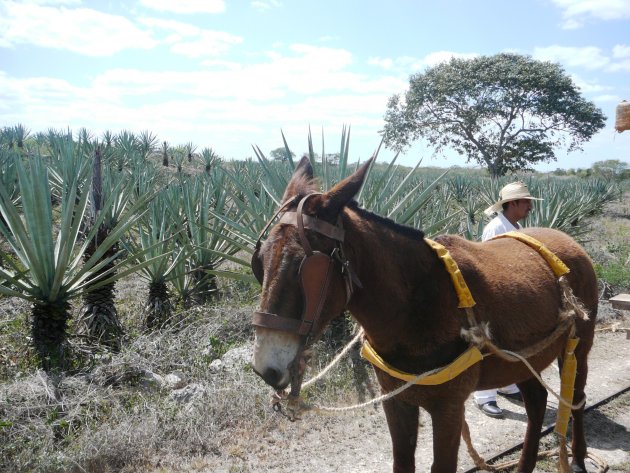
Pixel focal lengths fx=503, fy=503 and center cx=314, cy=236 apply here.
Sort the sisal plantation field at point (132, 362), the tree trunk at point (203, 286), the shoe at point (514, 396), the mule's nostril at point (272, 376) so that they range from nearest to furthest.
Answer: the mule's nostril at point (272, 376) < the sisal plantation field at point (132, 362) < the shoe at point (514, 396) < the tree trunk at point (203, 286)

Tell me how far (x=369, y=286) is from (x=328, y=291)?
0.88 ft

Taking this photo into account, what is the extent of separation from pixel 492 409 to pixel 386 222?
2.92 metres

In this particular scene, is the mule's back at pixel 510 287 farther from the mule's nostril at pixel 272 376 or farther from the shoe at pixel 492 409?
the shoe at pixel 492 409

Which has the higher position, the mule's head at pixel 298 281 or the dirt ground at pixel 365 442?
the mule's head at pixel 298 281

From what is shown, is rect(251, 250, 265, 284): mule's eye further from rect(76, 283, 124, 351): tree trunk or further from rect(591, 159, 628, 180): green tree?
rect(591, 159, 628, 180): green tree

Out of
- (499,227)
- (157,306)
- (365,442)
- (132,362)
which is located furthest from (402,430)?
(157,306)

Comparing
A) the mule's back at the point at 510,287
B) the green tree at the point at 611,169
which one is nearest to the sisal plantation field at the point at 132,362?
the mule's back at the point at 510,287

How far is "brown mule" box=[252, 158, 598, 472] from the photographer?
1738 millimetres

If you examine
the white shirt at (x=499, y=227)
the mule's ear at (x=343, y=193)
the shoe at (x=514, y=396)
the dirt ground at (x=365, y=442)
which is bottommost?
the shoe at (x=514, y=396)

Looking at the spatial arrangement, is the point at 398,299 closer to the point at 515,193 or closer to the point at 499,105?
the point at 515,193

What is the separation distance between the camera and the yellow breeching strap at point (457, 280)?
7.06 feet

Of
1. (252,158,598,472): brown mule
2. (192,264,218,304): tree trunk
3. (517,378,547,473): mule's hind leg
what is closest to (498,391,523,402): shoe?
(517,378,547,473): mule's hind leg

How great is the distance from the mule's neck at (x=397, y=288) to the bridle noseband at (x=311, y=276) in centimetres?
11

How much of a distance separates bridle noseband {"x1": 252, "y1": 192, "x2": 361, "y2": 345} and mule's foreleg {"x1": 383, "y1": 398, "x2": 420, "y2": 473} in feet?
2.83
